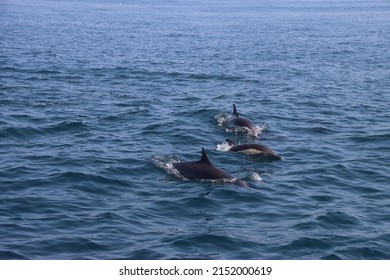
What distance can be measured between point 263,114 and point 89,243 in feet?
54.7

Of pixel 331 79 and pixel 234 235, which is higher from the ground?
pixel 331 79

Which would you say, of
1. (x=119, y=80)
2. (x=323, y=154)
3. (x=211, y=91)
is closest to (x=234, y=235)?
(x=323, y=154)

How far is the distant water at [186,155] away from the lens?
1485 centimetres

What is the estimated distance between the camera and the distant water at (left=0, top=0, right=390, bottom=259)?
14.9m

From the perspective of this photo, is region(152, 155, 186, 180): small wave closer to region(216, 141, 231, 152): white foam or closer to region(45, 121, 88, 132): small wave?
region(216, 141, 231, 152): white foam

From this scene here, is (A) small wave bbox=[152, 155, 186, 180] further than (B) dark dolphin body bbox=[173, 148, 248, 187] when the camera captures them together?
Yes

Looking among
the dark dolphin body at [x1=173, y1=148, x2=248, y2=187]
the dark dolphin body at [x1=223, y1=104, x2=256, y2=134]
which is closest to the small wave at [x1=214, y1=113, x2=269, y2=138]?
the dark dolphin body at [x1=223, y1=104, x2=256, y2=134]

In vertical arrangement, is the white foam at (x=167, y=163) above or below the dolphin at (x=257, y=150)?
below

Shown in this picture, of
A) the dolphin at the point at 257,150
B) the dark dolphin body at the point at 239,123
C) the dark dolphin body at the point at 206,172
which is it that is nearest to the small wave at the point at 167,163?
the dark dolphin body at the point at 206,172

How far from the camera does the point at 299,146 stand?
936 inches

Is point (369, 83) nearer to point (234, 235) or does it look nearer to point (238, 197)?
point (238, 197)

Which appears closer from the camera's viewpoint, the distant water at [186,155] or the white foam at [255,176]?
the distant water at [186,155]

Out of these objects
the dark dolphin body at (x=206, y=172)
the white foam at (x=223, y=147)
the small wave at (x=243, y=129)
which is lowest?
the dark dolphin body at (x=206, y=172)

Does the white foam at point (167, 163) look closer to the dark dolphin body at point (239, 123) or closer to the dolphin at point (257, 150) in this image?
the dolphin at point (257, 150)
